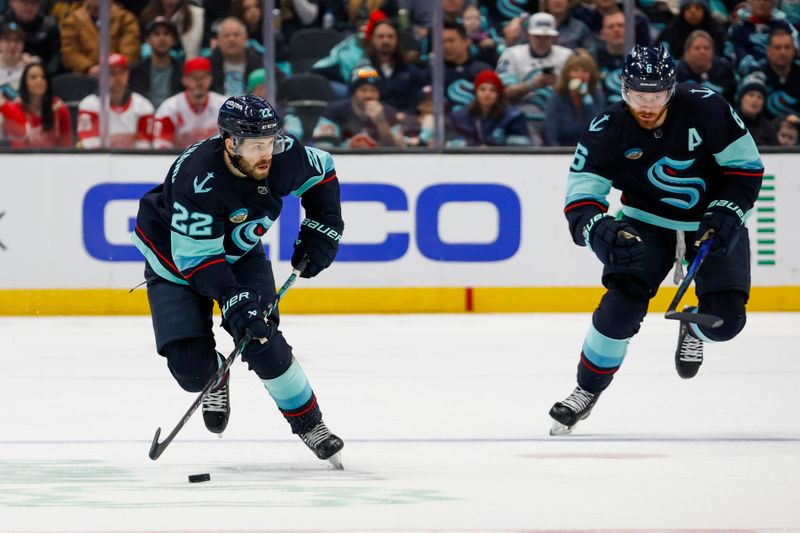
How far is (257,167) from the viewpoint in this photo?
4211 millimetres

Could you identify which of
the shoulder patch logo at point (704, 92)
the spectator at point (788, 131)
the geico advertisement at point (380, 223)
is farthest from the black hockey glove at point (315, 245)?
the spectator at point (788, 131)

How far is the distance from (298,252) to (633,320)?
109 centimetres

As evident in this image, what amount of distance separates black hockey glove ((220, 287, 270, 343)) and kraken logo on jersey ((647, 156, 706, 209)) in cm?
145

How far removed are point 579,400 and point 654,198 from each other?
67 centimetres

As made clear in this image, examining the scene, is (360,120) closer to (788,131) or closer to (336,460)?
(788,131)

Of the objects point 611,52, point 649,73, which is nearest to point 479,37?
point 611,52

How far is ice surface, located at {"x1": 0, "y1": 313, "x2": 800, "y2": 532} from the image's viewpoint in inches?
139

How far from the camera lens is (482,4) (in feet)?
31.6

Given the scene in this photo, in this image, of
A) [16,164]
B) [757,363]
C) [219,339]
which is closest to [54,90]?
[16,164]

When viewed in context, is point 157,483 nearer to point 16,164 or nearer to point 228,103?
point 228,103

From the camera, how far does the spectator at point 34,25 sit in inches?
373

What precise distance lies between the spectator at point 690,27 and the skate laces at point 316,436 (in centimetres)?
595

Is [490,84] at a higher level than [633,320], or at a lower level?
lower

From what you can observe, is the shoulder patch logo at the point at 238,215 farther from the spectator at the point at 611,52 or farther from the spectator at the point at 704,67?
the spectator at the point at 704,67
